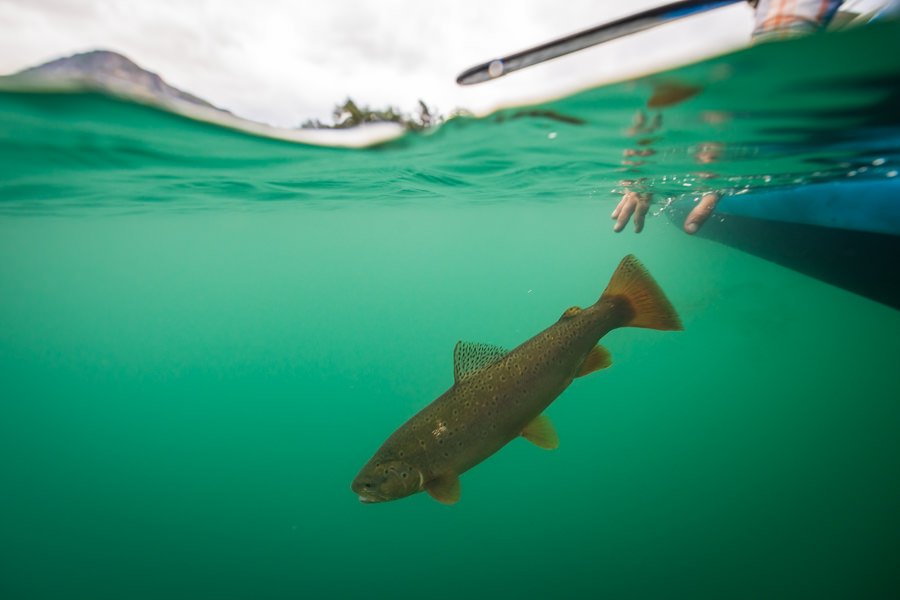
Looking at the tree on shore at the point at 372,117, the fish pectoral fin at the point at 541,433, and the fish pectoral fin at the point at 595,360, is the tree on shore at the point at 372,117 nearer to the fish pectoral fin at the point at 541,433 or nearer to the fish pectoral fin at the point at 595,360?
the fish pectoral fin at the point at 595,360

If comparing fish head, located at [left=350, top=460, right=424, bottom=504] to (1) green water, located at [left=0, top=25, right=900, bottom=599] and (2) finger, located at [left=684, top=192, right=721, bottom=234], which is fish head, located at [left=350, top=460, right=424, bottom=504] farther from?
(2) finger, located at [left=684, top=192, right=721, bottom=234]

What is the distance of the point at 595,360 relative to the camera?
371 centimetres

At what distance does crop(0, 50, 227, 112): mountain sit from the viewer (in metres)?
3.79

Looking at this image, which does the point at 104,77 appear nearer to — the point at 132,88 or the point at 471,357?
the point at 132,88

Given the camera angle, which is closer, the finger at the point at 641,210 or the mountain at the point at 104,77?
the mountain at the point at 104,77

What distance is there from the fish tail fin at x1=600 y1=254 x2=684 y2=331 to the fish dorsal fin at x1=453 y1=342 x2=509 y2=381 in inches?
52.7

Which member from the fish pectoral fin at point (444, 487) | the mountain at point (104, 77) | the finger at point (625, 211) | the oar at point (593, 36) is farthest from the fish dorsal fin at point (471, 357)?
the finger at point (625, 211)

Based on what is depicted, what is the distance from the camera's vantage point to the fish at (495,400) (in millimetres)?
3305

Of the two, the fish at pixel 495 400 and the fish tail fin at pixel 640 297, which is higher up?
the fish tail fin at pixel 640 297

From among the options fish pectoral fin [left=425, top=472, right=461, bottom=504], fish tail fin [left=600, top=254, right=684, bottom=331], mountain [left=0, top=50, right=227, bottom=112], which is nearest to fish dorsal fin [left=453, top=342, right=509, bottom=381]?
fish pectoral fin [left=425, top=472, right=461, bottom=504]

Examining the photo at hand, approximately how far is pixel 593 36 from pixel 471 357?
2.83 m

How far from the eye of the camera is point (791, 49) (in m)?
3.50

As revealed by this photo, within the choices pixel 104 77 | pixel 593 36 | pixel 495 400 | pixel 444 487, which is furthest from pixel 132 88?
pixel 444 487

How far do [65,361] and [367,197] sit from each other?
5305 cm
